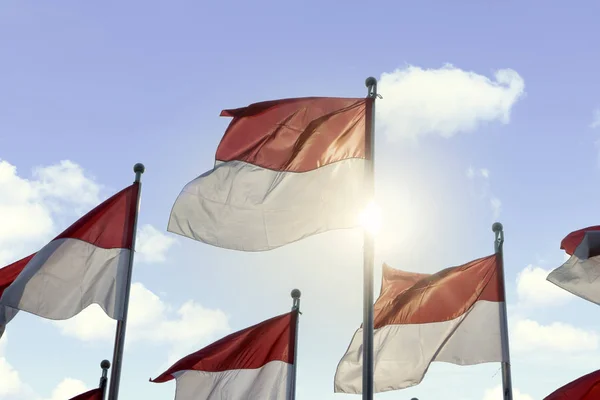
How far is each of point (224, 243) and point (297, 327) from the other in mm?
4230

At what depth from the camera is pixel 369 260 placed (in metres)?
12.3

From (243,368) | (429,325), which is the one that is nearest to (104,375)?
(243,368)

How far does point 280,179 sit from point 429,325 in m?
4.28

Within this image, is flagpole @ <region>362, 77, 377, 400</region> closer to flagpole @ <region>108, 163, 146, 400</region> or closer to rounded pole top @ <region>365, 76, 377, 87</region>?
rounded pole top @ <region>365, 76, 377, 87</region>

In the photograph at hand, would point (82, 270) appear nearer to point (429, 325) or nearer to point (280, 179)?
point (280, 179)

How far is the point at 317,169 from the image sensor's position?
14.3 m

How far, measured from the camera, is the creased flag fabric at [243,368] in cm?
1720

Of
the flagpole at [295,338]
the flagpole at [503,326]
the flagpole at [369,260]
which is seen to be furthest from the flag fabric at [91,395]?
the flagpole at [503,326]

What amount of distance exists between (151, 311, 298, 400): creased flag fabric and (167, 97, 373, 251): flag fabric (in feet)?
13.4

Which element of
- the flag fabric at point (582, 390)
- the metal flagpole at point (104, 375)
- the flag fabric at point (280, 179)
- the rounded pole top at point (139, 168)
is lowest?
the flag fabric at point (582, 390)

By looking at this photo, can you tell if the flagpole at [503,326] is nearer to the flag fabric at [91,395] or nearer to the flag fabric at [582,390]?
the flag fabric at [582,390]

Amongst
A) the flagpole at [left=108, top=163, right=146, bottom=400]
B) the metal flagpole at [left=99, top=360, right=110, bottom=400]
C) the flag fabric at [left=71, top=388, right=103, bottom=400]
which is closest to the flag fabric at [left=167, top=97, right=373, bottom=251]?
the flagpole at [left=108, top=163, right=146, bottom=400]

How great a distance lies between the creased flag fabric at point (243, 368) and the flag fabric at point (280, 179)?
409 cm

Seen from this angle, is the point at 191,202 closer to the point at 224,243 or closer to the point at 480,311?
the point at 224,243
